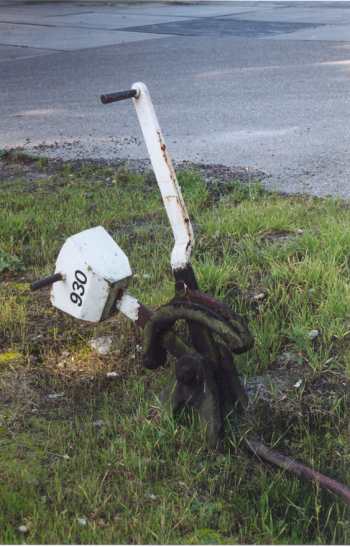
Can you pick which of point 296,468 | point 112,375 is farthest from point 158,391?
point 296,468

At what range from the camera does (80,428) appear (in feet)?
9.38

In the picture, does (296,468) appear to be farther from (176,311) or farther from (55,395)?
(55,395)

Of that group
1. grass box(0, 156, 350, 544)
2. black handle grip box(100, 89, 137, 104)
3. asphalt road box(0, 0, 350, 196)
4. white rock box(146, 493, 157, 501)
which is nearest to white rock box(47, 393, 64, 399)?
grass box(0, 156, 350, 544)

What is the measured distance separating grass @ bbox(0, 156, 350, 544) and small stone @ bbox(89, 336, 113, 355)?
0.09ft

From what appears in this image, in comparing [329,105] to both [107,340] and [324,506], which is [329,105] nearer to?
[107,340]

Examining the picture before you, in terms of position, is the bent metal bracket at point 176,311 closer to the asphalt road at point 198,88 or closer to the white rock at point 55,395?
the white rock at point 55,395

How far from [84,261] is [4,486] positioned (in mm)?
692

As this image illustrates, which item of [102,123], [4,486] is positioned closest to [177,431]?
[4,486]

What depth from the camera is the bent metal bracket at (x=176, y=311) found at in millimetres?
2570

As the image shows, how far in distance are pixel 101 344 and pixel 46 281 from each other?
0.64 meters

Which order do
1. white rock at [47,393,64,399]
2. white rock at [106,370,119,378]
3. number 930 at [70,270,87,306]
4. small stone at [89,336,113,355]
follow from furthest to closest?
small stone at [89,336,113,355] < white rock at [106,370,119,378] < white rock at [47,393,64,399] < number 930 at [70,270,87,306]

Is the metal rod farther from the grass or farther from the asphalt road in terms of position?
the asphalt road

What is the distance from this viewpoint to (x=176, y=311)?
8.59 feet

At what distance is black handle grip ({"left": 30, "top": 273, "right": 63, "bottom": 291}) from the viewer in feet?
9.02
